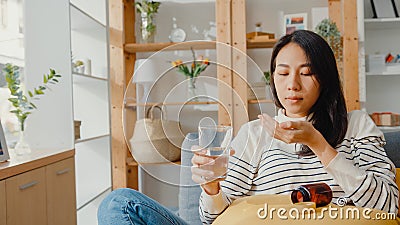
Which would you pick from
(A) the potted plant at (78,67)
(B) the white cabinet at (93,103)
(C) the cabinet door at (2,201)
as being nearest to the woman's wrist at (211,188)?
(C) the cabinet door at (2,201)

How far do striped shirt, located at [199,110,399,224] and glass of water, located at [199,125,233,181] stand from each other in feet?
0.26

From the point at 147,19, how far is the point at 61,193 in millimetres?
1424

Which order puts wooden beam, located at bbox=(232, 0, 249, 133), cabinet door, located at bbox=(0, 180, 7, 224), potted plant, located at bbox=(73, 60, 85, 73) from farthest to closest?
potted plant, located at bbox=(73, 60, 85, 73), cabinet door, located at bbox=(0, 180, 7, 224), wooden beam, located at bbox=(232, 0, 249, 133)

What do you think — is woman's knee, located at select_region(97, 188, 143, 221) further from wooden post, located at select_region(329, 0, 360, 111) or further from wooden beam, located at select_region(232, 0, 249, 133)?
wooden post, located at select_region(329, 0, 360, 111)

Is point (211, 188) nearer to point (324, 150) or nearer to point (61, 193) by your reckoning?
point (324, 150)

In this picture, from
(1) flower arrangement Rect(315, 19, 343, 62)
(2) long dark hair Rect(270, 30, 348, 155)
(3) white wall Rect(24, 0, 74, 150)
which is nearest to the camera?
(2) long dark hair Rect(270, 30, 348, 155)

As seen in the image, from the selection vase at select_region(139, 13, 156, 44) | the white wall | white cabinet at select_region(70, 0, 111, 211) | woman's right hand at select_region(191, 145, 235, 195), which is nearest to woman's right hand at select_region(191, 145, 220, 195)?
woman's right hand at select_region(191, 145, 235, 195)

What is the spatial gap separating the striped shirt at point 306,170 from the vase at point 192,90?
14 cm

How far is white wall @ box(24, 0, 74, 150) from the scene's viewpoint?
9.09 feet

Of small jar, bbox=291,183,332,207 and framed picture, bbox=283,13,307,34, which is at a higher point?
framed picture, bbox=283,13,307,34

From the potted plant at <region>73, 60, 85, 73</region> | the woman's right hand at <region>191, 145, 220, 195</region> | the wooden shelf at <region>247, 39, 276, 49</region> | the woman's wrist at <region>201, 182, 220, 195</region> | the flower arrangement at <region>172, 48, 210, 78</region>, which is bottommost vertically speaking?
the woman's wrist at <region>201, 182, 220, 195</region>

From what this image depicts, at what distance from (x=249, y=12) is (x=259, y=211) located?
262cm

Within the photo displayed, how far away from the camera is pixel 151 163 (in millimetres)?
1195

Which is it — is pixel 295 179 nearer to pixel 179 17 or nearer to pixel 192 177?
pixel 192 177
